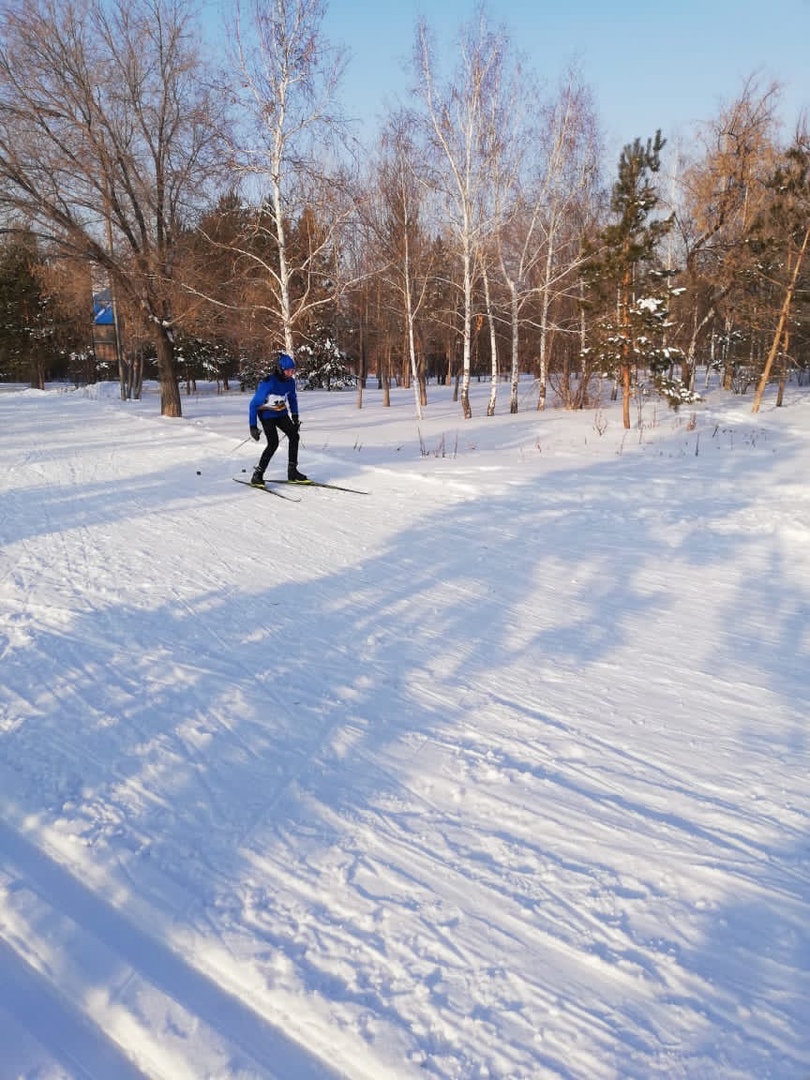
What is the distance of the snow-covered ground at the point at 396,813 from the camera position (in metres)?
1.66

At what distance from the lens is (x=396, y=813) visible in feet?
8.02

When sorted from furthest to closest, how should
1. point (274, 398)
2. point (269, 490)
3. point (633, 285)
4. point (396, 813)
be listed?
point (633, 285), point (274, 398), point (269, 490), point (396, 813)

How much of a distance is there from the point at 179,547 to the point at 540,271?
2133 centimetres

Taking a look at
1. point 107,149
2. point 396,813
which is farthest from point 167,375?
point 396,813

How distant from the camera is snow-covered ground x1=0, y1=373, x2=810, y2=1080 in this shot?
1660mm

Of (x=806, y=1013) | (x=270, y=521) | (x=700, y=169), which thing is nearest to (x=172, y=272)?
(x=270, y=521)

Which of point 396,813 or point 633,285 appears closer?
point 396,813

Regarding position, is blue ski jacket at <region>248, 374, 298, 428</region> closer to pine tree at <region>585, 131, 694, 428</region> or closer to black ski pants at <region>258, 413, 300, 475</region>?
black ski pants at <region>258, 413, 300, 475</region>

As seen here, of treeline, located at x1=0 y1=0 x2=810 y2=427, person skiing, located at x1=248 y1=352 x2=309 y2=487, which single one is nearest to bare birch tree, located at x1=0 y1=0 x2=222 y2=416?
treeline, located at x1=0 y1=0 x2=810 y2=427

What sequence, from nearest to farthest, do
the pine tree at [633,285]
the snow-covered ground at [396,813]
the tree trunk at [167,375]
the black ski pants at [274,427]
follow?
the snow-covered ground at [396,813]
the black ski pants at [274,427]
the pine tree at [633,285]
the tree trunk at [167,375]

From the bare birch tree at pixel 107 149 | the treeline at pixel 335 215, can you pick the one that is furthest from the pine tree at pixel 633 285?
the bare birch tree at pixel 107 149

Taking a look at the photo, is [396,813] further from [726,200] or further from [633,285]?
[726,200]

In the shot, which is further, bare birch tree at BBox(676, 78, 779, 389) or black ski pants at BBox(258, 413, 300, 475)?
bare birch tree at BBox(676, 78, 779, 389)

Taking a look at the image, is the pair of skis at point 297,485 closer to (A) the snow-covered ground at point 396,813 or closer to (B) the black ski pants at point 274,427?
(B) the black ski pants at point 274,427
